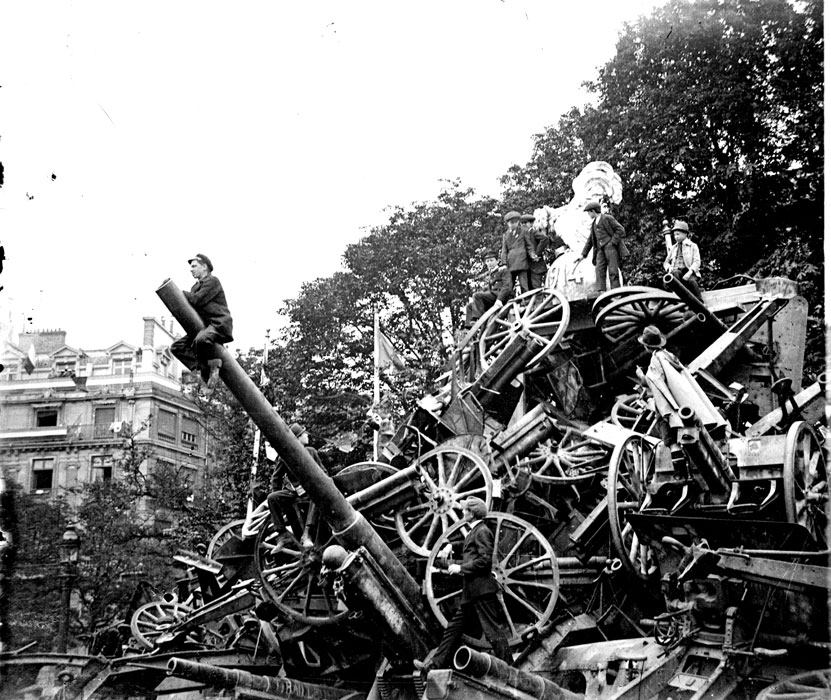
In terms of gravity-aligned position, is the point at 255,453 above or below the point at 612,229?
below

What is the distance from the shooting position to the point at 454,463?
12836 millimetres

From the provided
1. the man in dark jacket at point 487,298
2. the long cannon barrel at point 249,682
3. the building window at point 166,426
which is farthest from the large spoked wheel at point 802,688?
the building window at point 166,426

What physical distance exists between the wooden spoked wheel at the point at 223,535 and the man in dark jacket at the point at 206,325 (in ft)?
22.2

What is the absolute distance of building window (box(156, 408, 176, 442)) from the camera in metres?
35.8

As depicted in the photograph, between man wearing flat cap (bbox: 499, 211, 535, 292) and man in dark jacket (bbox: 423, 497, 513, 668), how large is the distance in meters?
7.54

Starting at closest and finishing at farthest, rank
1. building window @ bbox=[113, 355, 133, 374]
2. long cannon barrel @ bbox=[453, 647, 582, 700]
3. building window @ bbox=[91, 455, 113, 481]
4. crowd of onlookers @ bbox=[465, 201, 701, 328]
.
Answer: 1. long cannon barrel @ bbox=[453, 647, 582, 700]
2. crowd of onlookers @ bbox=[465, 201, 701, 328]
3. building window @ bbox=[91, 455, 113, 481]
4. building window @ bbox=[113, 355, 133, 374]

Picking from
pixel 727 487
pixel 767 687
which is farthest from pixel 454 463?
pixel 767 687

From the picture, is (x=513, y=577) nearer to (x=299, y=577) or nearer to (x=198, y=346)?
(x=299, y=577)

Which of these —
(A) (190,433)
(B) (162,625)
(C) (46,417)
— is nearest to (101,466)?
(A) (190,433)

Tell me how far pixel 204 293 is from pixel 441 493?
4.22m

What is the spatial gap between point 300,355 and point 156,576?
21.5ft

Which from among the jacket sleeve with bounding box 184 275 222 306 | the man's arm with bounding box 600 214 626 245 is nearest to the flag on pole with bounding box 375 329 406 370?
the man's arm with bounding box 600 214 626 245

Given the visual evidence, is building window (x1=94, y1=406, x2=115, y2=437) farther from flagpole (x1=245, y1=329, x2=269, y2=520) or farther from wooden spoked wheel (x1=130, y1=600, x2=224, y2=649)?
wooden spoked wheel (x1=130, y1=600, x2=224, y2=649)

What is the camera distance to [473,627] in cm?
1030
